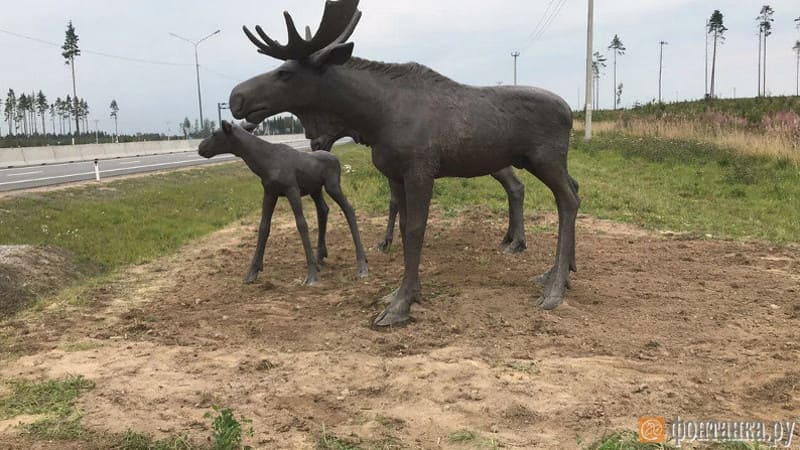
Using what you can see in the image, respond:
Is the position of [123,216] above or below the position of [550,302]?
above

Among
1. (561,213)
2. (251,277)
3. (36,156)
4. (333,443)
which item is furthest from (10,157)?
(333,443)

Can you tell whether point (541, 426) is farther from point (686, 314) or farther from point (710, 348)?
point (686, 314)

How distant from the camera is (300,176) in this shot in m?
6.22

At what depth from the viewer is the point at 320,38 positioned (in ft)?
14.4

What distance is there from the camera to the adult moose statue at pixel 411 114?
4.50m

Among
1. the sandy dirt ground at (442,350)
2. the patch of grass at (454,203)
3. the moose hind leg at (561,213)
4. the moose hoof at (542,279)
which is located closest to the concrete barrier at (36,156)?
the patch of grass at (454,203)

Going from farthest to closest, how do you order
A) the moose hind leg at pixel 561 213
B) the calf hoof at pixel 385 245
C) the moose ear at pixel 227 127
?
the calf hoof at pixel 385 245 < the moose ear at pixel 227 127 < the moose hind leg at pixel 561 213

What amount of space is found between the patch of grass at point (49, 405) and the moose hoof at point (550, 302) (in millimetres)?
3328

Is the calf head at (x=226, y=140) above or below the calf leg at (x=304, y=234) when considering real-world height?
above

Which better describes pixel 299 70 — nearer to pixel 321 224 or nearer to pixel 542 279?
pixel 321 224

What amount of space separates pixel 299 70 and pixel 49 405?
278 centimetres

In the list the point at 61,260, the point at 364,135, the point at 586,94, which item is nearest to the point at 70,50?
the point at 586,94

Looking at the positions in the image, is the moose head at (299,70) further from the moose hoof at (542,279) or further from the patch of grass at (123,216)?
the patch of grass at (123,216)

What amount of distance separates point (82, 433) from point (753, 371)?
3.80 m
